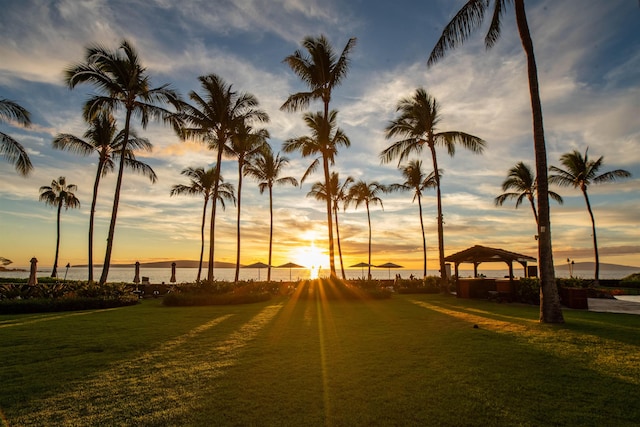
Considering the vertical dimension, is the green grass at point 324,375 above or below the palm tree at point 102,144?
below

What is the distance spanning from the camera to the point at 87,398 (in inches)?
Answer: 181

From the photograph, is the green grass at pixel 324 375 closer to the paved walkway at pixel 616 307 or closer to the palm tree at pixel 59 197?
the paved walkway at pixel 616 307

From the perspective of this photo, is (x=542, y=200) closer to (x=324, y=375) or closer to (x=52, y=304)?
(x=324, y=375)

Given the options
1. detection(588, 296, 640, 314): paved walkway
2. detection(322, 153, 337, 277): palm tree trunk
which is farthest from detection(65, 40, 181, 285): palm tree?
detection(588, 296, 640, 314): paved walkway

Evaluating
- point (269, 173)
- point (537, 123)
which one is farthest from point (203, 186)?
point (537, 123)

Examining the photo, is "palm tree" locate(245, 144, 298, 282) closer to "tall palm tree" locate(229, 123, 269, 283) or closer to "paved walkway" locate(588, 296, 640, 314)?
"tall palm tree" locate(229, 123, 269, 283)

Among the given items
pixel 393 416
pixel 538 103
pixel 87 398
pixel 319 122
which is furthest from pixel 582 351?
pixel 319 122

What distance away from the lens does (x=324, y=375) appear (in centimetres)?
546

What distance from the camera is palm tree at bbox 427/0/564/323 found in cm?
1000

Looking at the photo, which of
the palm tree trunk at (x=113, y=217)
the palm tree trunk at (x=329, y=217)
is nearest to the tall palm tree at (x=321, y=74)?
the palm tree trunk at (x=329, y=217)

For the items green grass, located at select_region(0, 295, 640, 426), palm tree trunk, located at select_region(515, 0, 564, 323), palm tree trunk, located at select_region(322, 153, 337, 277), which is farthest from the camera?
palm tree trunk, located at select_region(322, 153, 337, 277)

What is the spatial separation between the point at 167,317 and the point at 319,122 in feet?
52.0

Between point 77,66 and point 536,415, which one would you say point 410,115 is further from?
point 536,415

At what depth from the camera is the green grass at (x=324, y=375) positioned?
404 cm
